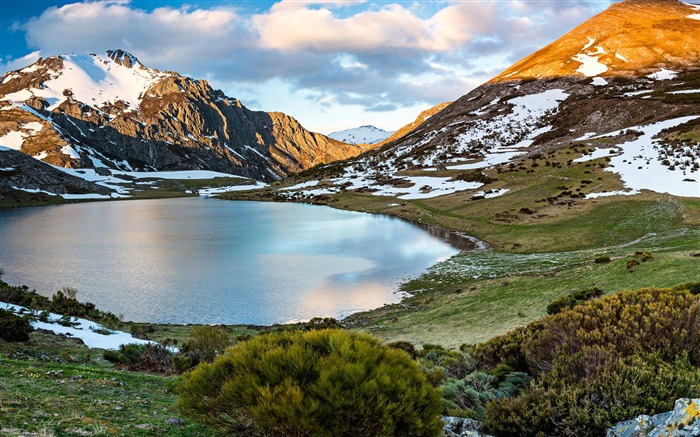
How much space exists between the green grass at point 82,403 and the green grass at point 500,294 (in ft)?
41.7

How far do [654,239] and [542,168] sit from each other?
46.3 m

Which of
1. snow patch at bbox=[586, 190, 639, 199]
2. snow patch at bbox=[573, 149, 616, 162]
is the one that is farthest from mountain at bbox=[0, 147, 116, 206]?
snow patch at bbox=[573, 149, 616, 162]

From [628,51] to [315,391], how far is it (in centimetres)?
20794

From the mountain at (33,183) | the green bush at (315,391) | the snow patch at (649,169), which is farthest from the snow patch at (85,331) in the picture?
the mountain at (33,183)

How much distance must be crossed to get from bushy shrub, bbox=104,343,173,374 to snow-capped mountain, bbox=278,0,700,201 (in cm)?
5609

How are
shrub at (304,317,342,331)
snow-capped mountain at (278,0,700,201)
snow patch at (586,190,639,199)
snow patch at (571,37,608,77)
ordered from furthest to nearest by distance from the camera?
1. snow patch at (571,37,608,77)
2. snow-capped mountain at (278,0,700,201)
3. snow patch at (586,190,639,199)
4. shrub at (304,317,342,331)

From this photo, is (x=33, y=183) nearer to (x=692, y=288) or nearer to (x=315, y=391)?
(x=315, y=391)

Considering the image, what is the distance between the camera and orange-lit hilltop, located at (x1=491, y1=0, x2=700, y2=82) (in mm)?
156000

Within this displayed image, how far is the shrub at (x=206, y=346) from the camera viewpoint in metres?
13.6

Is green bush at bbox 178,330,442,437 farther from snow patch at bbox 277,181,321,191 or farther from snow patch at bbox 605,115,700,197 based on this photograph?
snow patch at bbox 277,181,321,191

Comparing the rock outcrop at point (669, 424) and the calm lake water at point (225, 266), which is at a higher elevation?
the rock outcrop at point (669, 424)

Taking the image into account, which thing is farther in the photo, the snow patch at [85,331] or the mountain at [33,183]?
the mountain at [33,183]

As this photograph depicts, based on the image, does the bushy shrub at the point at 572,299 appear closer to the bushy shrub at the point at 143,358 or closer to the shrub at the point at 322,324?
the shrub at the point at 322,324

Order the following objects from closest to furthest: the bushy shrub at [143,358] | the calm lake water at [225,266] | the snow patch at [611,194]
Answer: the bushy shrub at [143,358], the calm lake water at [225,266], the snow patch at [611,194]
